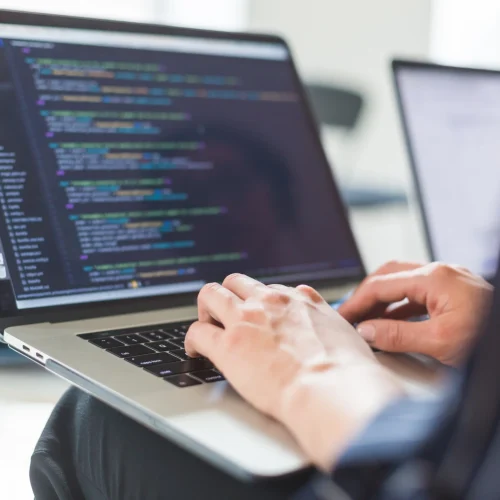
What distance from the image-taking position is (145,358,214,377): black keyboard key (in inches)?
23.1

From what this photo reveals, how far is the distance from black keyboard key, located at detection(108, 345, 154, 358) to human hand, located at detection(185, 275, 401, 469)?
0.19ft

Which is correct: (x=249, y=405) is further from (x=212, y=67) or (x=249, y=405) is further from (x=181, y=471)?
(x=212, y=67)

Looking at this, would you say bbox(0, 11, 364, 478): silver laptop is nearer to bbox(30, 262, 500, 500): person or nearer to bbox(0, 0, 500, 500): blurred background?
bbox(30, 262, 500, 500): person

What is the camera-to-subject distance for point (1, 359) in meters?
0.80

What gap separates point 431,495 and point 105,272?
530 mm

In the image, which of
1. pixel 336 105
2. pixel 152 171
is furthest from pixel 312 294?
pixel 336 105

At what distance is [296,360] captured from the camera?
494mm

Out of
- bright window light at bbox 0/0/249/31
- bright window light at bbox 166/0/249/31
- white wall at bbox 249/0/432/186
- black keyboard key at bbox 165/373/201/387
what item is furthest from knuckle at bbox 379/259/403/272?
white wall at bbox 249/0/432/186

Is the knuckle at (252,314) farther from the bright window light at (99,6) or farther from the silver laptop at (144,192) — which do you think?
the bright window light at (99,6)

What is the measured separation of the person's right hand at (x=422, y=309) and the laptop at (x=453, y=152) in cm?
33

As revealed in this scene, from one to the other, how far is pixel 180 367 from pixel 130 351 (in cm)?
7

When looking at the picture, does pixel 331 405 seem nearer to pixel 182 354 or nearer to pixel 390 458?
pixel 390 458

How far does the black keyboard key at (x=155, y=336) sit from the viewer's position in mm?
703

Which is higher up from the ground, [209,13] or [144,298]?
[209,13]
